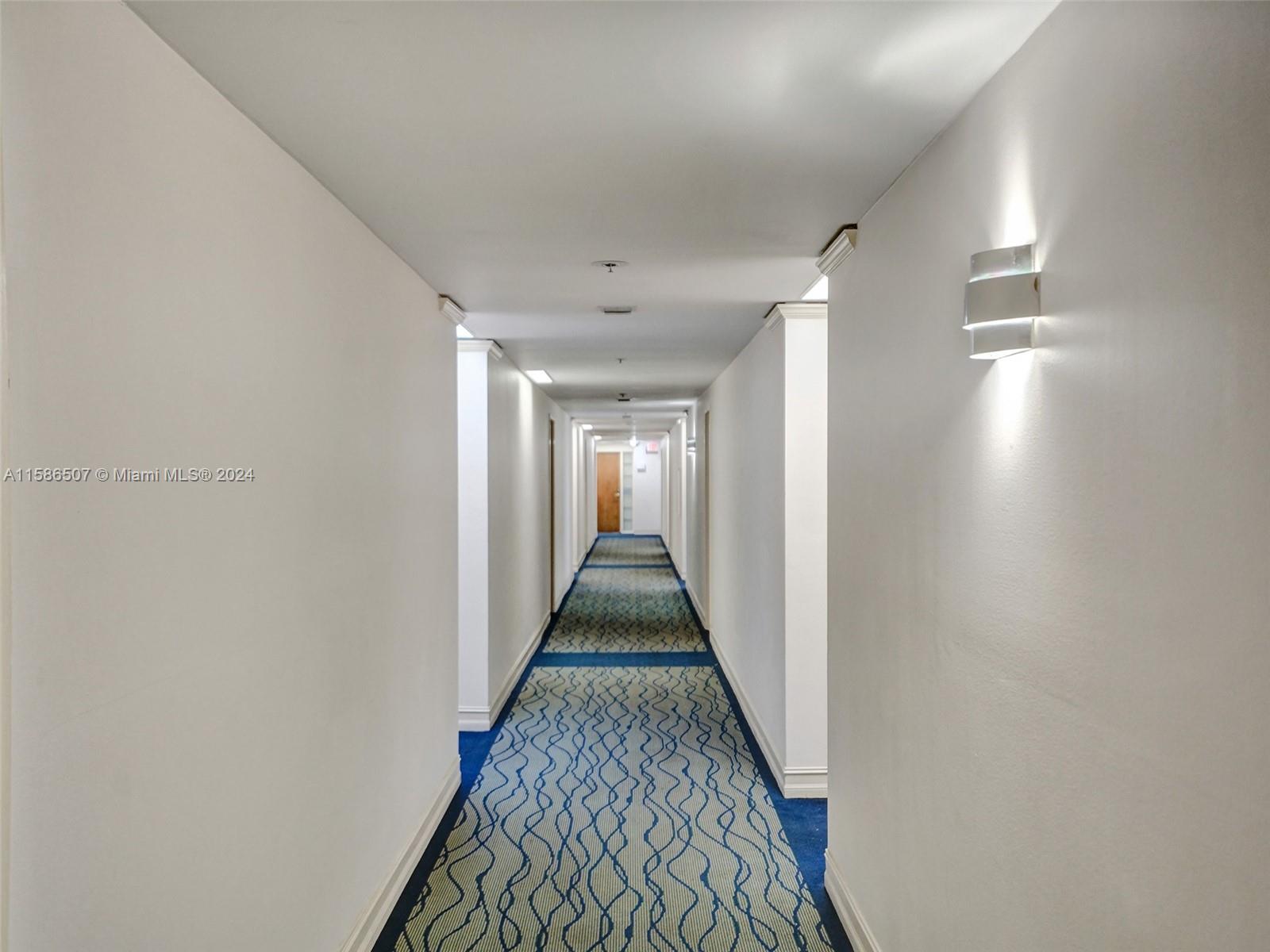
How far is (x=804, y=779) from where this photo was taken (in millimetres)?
3863

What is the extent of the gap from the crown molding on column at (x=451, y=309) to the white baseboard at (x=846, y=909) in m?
2.77

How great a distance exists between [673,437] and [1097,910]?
12688 millimetres

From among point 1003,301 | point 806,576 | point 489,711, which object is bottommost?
point 489,711

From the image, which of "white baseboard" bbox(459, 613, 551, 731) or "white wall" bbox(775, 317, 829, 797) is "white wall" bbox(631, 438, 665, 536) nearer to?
"white baseboard" bbox(459, 613, 551, 731)

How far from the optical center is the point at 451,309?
3.63 meters

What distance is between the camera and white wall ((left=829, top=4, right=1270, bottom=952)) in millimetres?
950

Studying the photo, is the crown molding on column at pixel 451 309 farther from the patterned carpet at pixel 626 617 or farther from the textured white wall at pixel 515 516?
the patterned carpet at pixel 626 617

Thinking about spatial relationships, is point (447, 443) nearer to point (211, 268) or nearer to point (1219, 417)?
point (211, 268)

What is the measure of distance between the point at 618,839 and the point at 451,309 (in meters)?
2.47

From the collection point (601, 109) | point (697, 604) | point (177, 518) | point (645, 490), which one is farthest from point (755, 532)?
point (645, 490)

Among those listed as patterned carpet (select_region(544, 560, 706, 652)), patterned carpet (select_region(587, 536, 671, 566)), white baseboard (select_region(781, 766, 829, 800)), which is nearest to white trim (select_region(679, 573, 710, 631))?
patterned carpet (select_region(544, 560, 706, 652))

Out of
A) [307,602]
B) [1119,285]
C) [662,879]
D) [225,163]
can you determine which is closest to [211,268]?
[225,163]

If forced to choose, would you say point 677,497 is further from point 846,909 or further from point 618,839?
point 846,909

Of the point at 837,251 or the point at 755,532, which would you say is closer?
the point at 837,251
